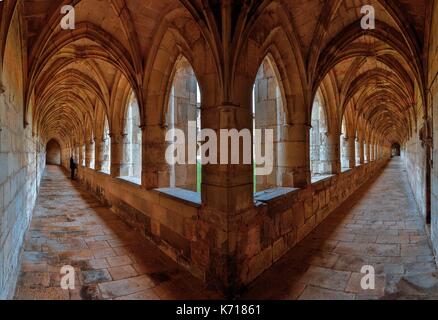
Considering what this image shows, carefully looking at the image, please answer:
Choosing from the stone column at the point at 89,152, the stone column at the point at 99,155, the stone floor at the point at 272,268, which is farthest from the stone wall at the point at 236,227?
the stone column at the point at 89,152

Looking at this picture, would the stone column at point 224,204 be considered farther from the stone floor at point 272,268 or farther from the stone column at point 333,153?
the stone column at point 333,153

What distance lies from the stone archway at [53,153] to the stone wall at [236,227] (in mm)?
24081

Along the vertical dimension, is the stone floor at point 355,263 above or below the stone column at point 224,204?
below

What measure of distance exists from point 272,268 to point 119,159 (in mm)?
4491

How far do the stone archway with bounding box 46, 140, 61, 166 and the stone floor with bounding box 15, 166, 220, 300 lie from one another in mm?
22890

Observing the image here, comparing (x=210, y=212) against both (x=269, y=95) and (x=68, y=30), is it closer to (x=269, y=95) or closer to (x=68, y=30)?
(x=269, y=95)

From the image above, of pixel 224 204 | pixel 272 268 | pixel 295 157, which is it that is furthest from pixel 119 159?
pixel 272 268

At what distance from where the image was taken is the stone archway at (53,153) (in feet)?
81.2

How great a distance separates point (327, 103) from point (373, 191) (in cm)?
376

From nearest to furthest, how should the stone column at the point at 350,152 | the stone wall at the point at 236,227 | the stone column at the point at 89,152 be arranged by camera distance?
the stone wall at the point at 236,227, the stone column at the point at 350,152, the stone column at the point at 89,152

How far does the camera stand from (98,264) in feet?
10.6

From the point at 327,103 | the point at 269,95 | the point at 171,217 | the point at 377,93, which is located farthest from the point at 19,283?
the point at 377,93

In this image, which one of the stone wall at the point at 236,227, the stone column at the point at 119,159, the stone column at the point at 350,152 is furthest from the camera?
the stone column at the point at 350,152
